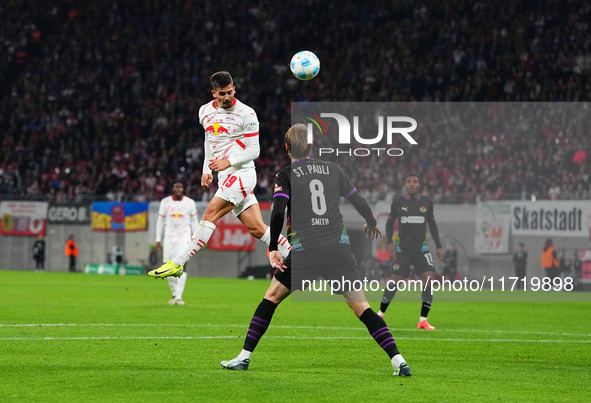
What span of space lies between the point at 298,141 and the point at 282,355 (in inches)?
126

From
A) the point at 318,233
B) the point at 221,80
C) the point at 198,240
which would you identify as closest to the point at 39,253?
the point at 198,240

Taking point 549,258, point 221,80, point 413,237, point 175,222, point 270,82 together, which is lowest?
point 549,258

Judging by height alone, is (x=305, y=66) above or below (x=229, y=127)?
above

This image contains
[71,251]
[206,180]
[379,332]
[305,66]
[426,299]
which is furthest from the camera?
[71,251]

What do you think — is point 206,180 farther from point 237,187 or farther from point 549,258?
point 549,258

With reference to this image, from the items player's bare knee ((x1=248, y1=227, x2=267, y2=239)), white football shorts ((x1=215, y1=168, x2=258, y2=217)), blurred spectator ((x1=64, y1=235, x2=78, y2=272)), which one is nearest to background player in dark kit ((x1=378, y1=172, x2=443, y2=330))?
player's bare knee ((x1=248, y1=227, x2=267, y2=239))

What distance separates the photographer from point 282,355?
11172 mm

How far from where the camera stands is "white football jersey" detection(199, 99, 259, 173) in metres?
11.6

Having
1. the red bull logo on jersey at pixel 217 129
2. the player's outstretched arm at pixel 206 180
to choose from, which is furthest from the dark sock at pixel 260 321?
the red bull logo on jersey at pixel 217 129

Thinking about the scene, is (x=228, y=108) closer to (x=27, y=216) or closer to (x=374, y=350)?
(x=374, y=350)

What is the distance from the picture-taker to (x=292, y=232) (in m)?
9.15

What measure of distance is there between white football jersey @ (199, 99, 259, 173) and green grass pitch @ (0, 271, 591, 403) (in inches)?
97.6

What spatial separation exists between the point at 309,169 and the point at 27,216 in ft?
127

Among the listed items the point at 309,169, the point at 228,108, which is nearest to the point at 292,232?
the point at 309,169
